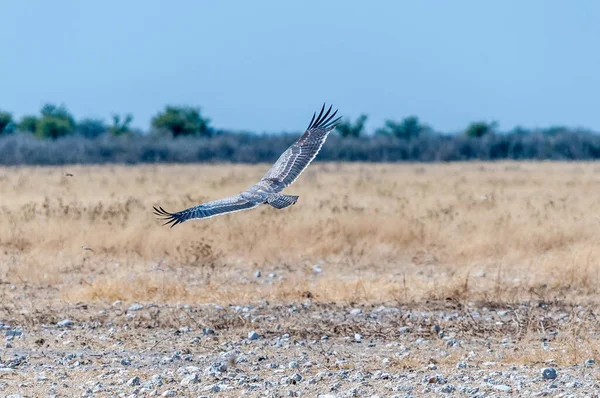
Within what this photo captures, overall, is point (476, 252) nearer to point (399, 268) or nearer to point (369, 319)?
point (399, 268)

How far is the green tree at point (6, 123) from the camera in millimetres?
62969

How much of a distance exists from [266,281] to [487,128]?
181 feet

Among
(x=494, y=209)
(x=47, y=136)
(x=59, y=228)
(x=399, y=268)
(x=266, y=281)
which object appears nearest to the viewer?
(x=266, y=281)

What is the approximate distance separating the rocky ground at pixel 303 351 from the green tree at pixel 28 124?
55399 mm

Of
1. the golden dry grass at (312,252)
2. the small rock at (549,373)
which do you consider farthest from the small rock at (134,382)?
the golden dry grass at (312,252)

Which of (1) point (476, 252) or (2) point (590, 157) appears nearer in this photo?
(1) point (476, 252)

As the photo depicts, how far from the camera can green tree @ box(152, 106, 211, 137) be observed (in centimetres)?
6297

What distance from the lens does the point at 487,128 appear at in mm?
66562

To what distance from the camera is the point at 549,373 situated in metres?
7.34

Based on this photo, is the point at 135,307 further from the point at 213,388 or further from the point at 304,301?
the point at 213,388

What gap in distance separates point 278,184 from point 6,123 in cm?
5694

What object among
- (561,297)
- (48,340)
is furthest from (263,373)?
(561,297)

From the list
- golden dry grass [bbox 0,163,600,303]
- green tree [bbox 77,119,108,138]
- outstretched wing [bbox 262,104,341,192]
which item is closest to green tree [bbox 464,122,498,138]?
green tree [bbox 77,119,108,138]

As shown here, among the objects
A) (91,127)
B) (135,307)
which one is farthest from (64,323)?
(91,127)
